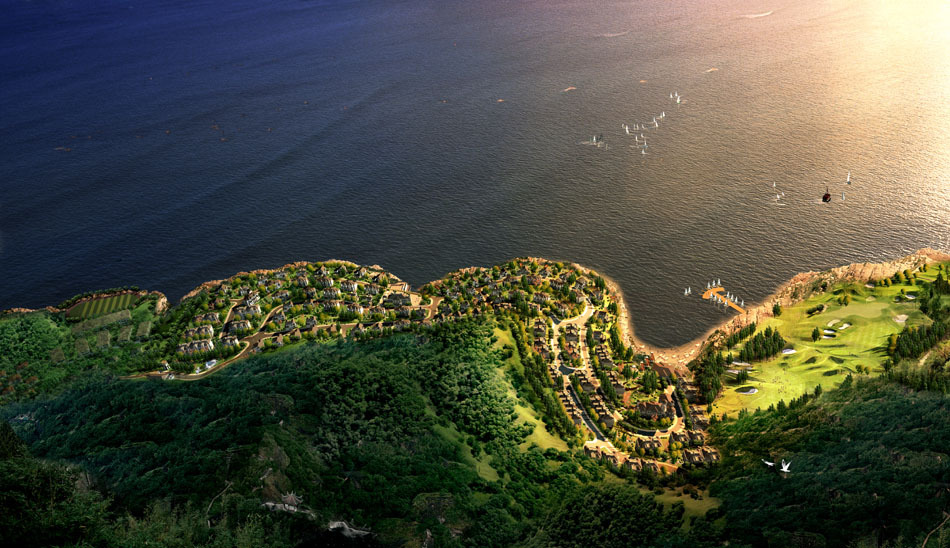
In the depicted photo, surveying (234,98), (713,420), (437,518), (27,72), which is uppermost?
(27,72)

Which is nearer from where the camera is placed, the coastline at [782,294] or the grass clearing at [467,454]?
the grass clearing at [467,454]

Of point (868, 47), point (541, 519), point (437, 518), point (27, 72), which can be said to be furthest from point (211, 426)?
point (27, 72)

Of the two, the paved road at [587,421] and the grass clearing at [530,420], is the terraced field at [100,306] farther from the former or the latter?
the paved road at [587,421]

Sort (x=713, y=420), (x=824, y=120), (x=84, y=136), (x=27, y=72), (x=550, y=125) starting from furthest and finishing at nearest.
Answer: (x=27, y=72), (x=84, y=136), (x=550, y=125), (x=824, y=120), (x=713, y=420)

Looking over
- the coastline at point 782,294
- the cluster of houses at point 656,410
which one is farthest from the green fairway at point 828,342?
the cluster of houses at point 656,410

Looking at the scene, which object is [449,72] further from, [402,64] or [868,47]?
[868,47]

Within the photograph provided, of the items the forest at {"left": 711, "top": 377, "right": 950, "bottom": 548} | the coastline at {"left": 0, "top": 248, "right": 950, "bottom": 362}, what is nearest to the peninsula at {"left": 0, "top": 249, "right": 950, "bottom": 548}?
the coastline at {"left": 0, "top": 248, "right": 950, "bottom": 362}

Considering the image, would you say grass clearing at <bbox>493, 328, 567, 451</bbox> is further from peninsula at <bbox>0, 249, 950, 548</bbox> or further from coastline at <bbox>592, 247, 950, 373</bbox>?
coastline at <bbox>592, 247, 950, 373</bbox>
